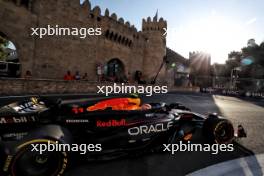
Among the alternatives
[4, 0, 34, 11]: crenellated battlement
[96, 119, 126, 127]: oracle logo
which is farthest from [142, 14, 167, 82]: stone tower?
[96, 119, 126, 127]: oracle logo

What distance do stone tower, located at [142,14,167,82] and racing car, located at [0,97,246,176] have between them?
2833cm

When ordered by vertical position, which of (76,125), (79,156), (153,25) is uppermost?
(153,25)

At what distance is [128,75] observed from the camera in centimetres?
2925

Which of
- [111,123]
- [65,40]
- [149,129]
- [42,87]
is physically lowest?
[149,129]

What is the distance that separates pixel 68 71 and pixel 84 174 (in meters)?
17.7

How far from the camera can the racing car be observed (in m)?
2.36

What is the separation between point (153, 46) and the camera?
105 feet

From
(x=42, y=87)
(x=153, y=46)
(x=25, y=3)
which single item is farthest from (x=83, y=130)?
(x=153, y=46)

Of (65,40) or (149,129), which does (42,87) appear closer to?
(65,40)

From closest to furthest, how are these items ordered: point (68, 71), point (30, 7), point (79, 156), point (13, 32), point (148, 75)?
point (79, 156), point (13, 32), point (30, 7), point (68, 71), point (148, 75)

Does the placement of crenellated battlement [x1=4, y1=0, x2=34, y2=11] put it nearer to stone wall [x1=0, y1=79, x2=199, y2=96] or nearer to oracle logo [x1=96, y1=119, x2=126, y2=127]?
stone wall [x1=0, y1=79, x2=199, y2=96]

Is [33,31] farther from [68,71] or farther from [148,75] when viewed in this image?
[148,75]

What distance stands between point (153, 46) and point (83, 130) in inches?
1192

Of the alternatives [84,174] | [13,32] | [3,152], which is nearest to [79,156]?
[84,174]
